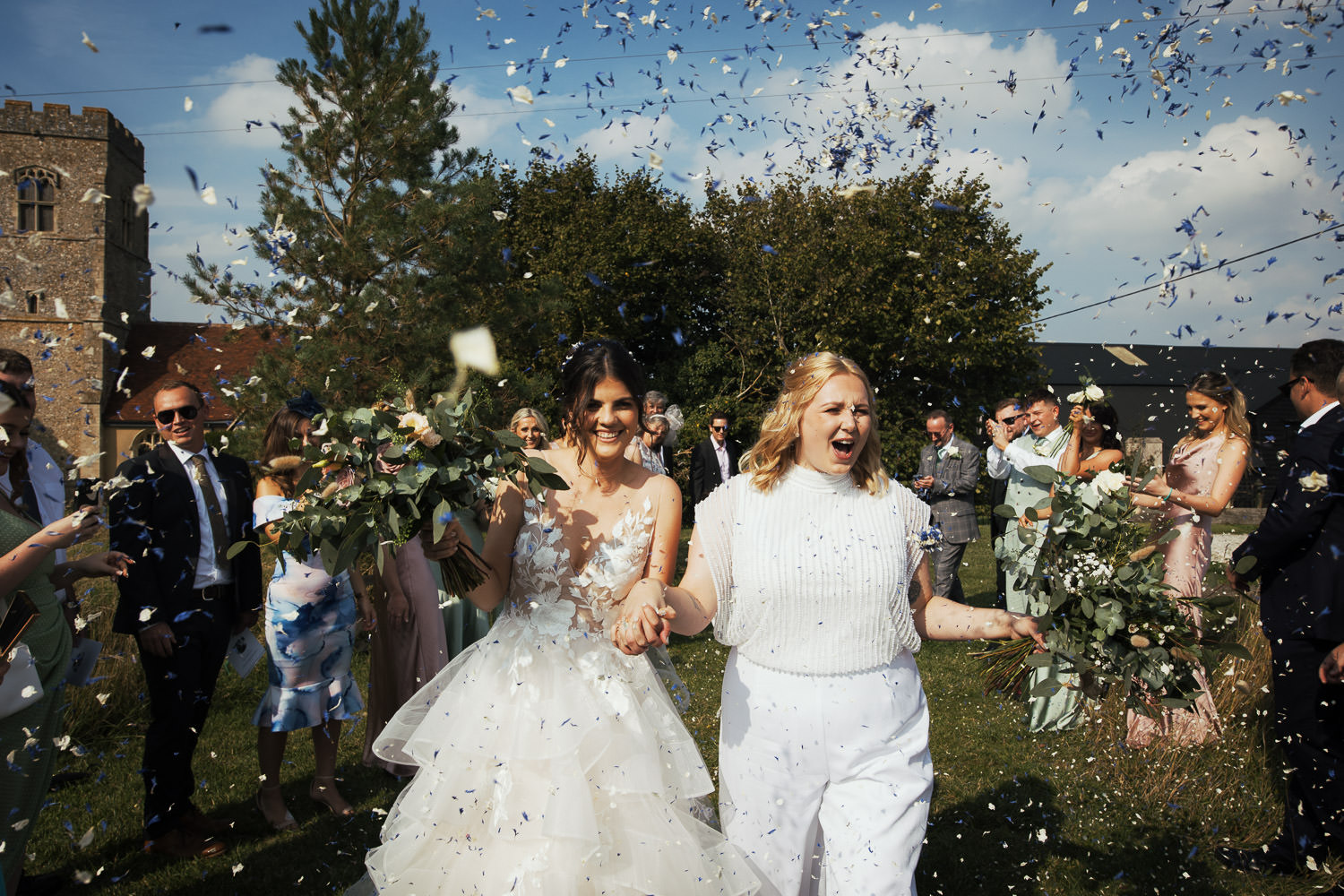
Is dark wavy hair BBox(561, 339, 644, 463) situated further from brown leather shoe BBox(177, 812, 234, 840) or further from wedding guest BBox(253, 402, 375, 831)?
brown leather shoe BBox(177, 812, 234, 840)

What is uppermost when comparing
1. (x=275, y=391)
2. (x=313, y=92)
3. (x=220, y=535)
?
(x=313, y=92)

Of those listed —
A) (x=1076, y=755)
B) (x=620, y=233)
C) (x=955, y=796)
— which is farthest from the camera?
(x=620, y=233)

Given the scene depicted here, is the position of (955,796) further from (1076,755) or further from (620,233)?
(620,233)

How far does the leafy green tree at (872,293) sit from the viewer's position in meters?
25.2

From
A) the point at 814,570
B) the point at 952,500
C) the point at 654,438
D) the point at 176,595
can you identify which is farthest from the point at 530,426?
the point at 952,500

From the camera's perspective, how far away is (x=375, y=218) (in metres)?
12.5

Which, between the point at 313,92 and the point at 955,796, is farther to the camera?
the point at 313,92

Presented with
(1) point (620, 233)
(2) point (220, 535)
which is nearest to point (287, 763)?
(2) point (220, 535)

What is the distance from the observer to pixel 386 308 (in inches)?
483

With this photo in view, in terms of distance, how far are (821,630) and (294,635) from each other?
10.8 feet

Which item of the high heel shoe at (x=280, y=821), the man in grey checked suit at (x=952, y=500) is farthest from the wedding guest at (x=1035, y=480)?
the high heel shoe at (x=280, y=821)

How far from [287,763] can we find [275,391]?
6570 millimetres

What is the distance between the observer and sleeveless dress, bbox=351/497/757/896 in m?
2.75

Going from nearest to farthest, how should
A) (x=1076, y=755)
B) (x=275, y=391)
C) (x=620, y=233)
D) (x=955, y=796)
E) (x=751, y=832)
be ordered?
(x=751, y=832) < (x=955, y=796) < (x=1076, y=755) < (x=275, y=391) < (x=620, y=233)
